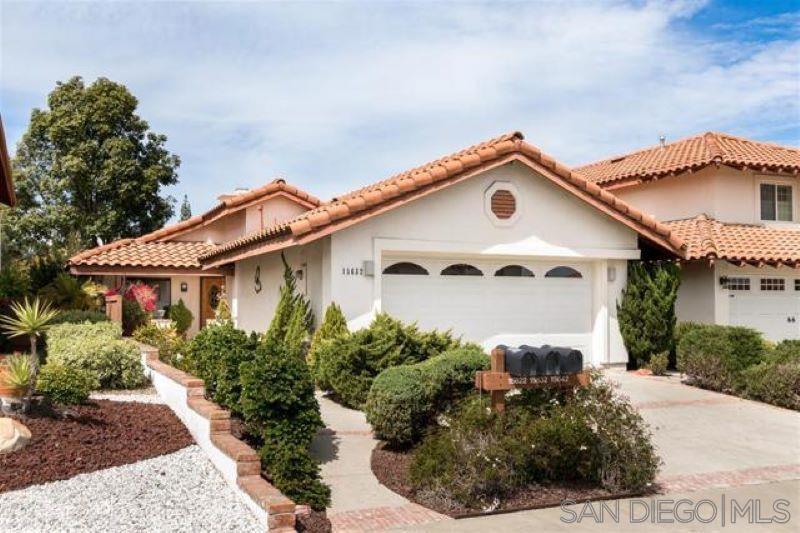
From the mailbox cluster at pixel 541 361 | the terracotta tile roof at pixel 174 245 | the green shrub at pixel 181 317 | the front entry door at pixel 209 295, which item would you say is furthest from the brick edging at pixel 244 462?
the front entry door at pixel 209 295

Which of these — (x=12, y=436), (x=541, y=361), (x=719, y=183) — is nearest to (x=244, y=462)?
(x=12, y=436)

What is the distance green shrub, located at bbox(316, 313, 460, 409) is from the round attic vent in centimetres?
394

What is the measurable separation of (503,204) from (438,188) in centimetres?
182

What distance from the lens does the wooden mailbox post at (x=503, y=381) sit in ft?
26.8

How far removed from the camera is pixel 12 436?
7.47m

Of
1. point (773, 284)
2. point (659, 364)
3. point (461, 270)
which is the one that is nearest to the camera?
point (461, 270)

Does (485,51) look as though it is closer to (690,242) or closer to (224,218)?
(690,242)

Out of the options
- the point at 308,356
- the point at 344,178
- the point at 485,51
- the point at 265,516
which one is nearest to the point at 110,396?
the point at 308,356

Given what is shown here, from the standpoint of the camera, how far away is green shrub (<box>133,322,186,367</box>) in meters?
12.8

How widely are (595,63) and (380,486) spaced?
33.6 ft

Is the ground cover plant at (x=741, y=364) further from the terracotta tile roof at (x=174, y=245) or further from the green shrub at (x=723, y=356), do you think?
the terracotta tile roof at (x=174, y=245)

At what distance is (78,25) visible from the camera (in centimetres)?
1228

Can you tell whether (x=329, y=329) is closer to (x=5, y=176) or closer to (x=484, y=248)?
(x=484, y=248)

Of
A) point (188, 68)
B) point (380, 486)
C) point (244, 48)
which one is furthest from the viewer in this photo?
point (188, 68)
